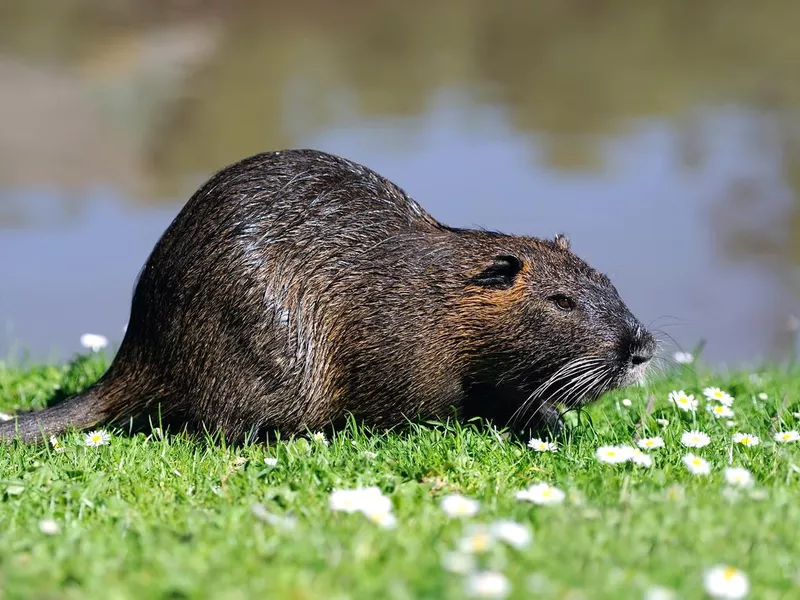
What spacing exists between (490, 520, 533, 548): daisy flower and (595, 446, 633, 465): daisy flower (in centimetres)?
97

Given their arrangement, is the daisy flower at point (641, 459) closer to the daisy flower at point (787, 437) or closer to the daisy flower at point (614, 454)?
the daisy flower at point (614, 454)

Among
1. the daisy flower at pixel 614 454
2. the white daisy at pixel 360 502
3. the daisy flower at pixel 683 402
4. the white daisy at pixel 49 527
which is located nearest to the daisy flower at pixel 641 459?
the daisy flower at pixel 614 454

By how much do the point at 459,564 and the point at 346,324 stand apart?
2030 mm

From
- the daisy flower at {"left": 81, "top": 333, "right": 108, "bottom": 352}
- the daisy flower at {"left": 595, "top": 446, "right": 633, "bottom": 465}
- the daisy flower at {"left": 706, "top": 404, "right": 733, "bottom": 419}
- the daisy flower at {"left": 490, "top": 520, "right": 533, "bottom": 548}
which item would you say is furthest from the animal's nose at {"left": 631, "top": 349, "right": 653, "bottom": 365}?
the daisy flower at {"left": 81, "top": 333, "right": 108, "bottom": 352}

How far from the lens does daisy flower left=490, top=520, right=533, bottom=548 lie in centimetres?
237

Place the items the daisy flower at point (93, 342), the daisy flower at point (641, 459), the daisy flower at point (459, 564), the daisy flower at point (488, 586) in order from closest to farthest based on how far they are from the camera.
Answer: the daisy flower at point (488, 586), the daisy flower at point (459, 564), the daisy flower at point (641, 459), the daisy flower at point (93, 342)

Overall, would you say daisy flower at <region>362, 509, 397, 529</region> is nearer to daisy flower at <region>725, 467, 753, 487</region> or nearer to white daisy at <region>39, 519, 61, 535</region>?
white daisy at <region>39, 519, 61, 535</region>

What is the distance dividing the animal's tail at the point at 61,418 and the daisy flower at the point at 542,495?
1819mm

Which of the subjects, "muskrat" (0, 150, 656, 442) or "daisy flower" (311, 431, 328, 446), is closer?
"daisy flower" (311, 431, 328, 446)

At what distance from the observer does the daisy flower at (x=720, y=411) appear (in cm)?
405

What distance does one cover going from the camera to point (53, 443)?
3973 millimetres

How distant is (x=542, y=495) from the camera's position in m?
2.96

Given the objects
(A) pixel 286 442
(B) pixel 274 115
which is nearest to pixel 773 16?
(B) pixel 274 115

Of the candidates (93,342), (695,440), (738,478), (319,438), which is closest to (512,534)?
(738,478)
